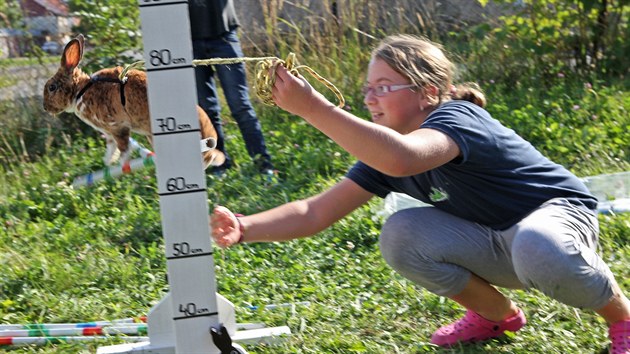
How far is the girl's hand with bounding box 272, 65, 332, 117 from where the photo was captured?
2.75 meters

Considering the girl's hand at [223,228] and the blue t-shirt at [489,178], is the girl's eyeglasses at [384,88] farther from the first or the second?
the girl's hand at [223,228]

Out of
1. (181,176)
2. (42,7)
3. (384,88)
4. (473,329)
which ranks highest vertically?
(42,7)

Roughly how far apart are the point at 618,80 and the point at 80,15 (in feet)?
14.2

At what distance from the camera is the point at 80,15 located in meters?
7.29

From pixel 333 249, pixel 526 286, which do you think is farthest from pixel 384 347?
pixel 333 249

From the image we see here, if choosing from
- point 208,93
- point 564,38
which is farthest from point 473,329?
point 564,38

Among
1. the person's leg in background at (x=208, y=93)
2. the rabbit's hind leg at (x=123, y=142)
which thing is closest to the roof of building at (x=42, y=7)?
the person's leg in background at (x=208, y=93)

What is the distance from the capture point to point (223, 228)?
310 centimetres

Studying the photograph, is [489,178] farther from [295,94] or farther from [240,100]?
[240,100]

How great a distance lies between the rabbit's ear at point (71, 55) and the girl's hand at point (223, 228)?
2707 mm

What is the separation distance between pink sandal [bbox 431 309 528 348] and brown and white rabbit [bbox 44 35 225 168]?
7.69ft

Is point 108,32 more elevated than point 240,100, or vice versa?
point 108,32

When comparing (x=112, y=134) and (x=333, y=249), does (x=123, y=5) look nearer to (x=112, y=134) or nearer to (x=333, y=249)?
(x=112, y=134)

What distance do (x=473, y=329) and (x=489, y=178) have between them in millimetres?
620
